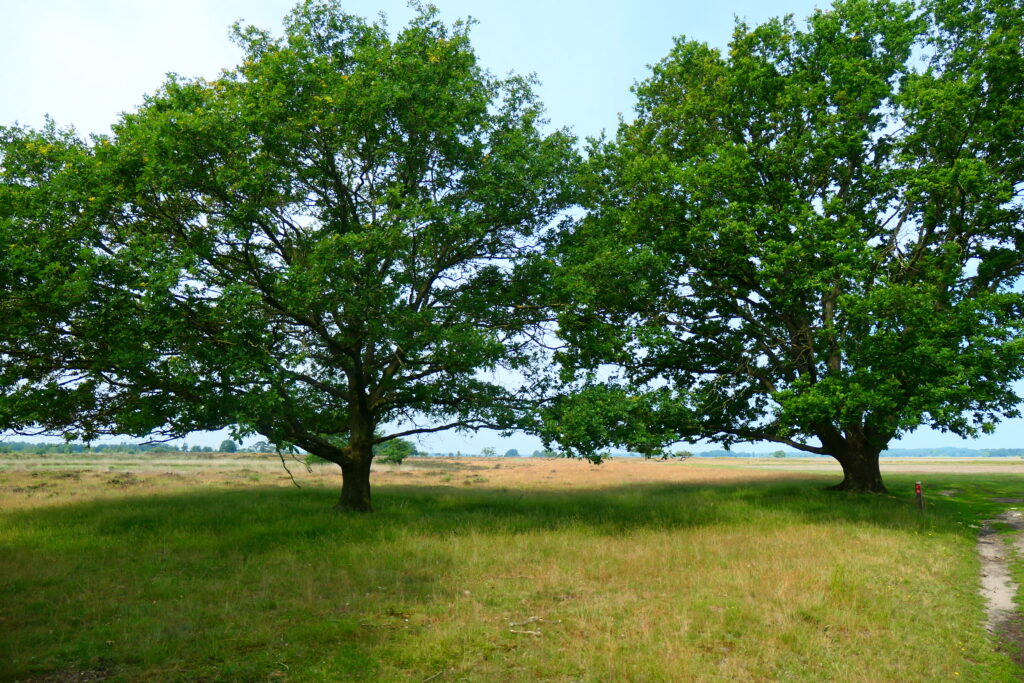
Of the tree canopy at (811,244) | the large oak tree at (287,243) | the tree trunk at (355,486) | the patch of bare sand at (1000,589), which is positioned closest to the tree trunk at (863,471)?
the tree canopy at (811,244)

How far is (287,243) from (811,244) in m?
18.1

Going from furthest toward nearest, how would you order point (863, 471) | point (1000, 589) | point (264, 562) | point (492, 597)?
point (863, 471), point (264, 562), point (1000, 589), point (492, 597)

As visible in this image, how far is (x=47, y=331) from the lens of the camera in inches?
656

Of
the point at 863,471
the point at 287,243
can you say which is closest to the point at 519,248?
the point at 287,243

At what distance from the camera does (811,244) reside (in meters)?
20.2

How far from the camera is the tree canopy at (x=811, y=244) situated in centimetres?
1872

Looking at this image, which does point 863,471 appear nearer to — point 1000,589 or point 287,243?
point 1000,589

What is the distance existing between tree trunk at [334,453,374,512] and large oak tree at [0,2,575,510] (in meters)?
0.11

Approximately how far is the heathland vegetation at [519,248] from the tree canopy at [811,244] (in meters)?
0.12

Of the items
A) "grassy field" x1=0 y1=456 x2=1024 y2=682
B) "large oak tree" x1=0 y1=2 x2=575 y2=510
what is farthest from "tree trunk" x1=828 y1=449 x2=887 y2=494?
"large oak tree" x1=0 y1=2 x2=575 y2=510

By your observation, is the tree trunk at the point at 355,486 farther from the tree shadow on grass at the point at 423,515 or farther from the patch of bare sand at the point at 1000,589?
the patch of bare sand at the point at 1000,589

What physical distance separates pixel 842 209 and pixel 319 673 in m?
22.7

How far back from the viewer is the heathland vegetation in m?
16.7

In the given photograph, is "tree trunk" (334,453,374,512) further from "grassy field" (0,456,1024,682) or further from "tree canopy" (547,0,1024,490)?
"tree canopy" (547,0,1024,490)
